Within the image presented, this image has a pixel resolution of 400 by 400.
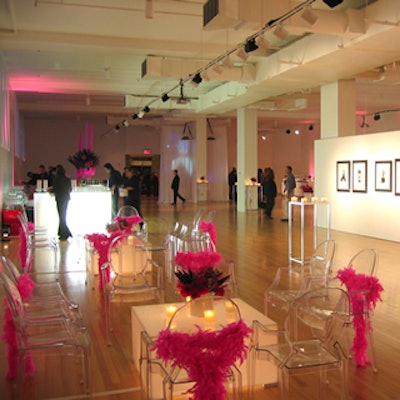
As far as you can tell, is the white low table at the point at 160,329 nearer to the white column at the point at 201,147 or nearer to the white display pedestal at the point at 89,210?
the white display pedestal at the point at 89,210

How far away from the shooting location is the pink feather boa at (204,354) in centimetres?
269

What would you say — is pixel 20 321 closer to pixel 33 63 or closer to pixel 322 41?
pixel 322 41

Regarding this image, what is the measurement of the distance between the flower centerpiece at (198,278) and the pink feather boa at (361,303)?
1.09 metres

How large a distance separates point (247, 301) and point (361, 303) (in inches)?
89.6

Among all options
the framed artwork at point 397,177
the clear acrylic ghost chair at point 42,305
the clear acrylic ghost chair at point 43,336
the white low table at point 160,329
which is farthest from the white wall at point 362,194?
the clear acrylic ghost chair at point 43,336

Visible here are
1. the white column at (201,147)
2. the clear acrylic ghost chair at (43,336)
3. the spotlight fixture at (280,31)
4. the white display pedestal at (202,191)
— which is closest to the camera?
the clear acrylic ghost chair at (43,336)

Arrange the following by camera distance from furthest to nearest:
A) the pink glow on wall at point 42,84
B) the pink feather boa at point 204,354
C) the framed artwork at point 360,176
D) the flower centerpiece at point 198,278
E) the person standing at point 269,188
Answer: the person standing at point 269,188 < the pink glow on wall at point 42,84 < the framed artwork at point 360,176 < the flower centerpiece at point 198,278 < the pink feather boa at point 204,354

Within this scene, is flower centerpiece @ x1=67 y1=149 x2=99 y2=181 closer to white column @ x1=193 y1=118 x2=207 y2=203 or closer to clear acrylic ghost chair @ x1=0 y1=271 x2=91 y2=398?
clear acrylic ghost chair @ x1=0 y1=271 x2=91 y2=398

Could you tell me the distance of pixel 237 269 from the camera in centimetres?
821

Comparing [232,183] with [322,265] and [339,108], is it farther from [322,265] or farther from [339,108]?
[322,265]

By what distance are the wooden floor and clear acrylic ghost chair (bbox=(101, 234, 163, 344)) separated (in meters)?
0.32

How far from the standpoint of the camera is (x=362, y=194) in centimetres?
1266

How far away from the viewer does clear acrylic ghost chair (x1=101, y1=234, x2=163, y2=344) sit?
5.07m

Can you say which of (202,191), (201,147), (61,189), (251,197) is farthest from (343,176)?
(202,191)
